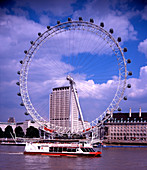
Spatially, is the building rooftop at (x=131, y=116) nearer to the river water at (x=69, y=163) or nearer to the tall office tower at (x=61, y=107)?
the tall office tower at (x=61, y=107)

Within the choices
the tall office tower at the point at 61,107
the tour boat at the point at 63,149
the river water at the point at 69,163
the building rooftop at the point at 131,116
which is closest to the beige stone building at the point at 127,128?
the building rooftop at the point at 131,116

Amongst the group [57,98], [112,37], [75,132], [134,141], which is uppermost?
[112,37]

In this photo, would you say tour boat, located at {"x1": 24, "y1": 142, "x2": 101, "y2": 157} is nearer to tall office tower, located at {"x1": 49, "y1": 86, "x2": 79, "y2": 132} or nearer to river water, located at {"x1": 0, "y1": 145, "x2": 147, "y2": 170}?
river water, located at {"x1": 0, "y1": 145, "x2": 147, "y2": 170}

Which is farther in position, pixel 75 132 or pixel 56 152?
pixel 75 132

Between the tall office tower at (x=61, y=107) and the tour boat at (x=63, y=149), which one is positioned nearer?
the tour boat at (x=63, y=149)

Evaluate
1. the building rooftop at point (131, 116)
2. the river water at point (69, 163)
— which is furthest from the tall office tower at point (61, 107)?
the river water at point (69, 163)

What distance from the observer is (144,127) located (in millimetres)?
127000

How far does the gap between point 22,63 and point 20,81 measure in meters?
3.45

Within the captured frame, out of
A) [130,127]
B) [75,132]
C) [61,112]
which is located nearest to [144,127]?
[130,127]

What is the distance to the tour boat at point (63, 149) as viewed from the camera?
52944 mm

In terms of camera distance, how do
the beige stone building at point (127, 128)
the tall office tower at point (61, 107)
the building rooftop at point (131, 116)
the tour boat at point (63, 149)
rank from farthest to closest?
the building rooftop at point (131, 116)
the beige stone building at point (127, 128)
the tall office tower at point (61, 107)
the tour boat at point (63, 149)

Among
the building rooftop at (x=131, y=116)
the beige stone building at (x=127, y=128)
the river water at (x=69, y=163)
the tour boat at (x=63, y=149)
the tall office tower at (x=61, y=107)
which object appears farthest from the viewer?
the building rooftop at (x=131, y=116)

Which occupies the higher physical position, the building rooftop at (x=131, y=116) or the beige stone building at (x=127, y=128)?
the building rooftop at (x=131, y=116)

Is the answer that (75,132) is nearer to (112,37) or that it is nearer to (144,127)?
(112,37)
